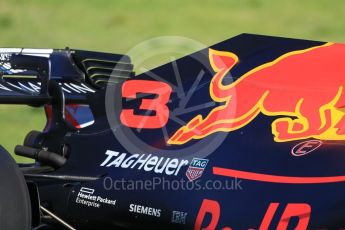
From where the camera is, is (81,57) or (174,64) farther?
(81,57)

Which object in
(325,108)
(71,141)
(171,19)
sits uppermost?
(171,19)

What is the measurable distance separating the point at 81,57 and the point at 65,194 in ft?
4.65

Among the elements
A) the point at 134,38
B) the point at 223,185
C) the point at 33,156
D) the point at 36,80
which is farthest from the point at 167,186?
the point at 134,38

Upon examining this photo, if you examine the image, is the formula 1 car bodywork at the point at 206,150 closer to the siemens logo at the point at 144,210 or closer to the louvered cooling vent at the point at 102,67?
the siemens logo at the point at 144,210

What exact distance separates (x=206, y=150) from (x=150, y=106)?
45 cm

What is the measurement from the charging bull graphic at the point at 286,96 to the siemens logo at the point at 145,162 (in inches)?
4.2

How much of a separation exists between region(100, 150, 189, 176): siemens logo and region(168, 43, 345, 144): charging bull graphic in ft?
0.35

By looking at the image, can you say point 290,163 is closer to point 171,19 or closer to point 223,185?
point 223,185

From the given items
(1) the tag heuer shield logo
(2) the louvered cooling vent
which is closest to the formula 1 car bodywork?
(1) the tag heuer shield logo

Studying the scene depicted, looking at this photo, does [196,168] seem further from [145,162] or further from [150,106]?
[150,106]

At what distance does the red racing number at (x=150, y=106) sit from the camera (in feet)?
13.0

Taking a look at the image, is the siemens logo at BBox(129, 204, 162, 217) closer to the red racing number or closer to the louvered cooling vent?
the red racing number

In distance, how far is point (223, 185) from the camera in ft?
11.9

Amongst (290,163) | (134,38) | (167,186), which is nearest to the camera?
(290,163)
